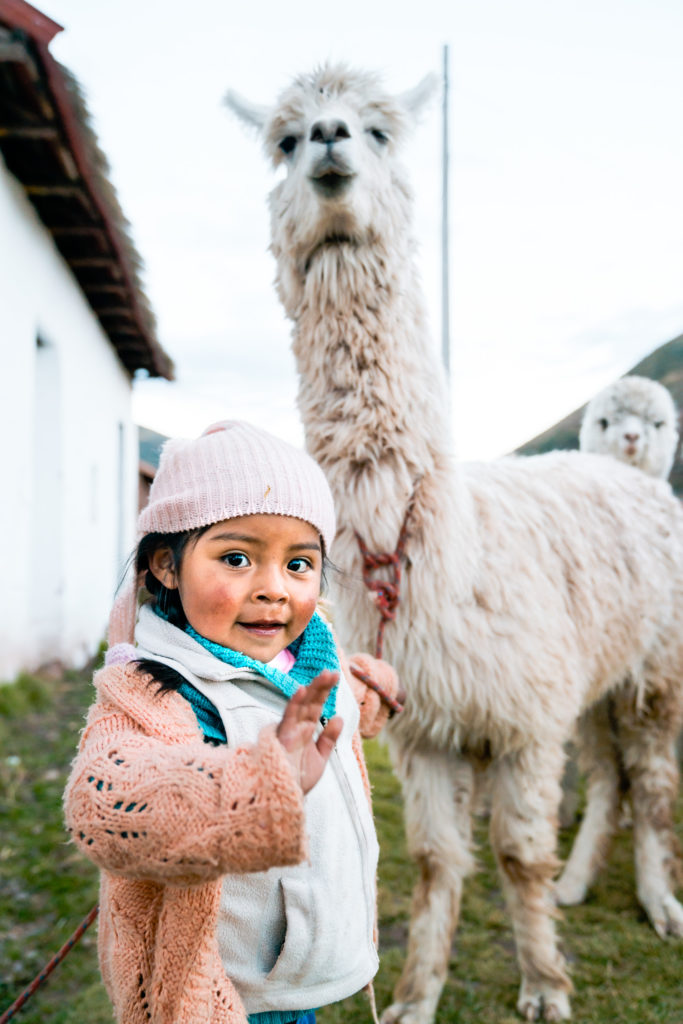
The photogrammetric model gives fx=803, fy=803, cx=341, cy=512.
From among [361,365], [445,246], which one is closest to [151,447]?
[361,365]

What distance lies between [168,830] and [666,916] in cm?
291

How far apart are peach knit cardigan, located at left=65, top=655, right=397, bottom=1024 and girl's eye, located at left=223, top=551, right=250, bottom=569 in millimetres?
209

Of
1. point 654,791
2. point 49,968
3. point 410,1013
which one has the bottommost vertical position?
point 410,1013

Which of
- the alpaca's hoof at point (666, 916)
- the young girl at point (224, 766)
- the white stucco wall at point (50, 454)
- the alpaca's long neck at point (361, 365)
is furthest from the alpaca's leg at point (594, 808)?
the white stucco wall at point (50, 454)

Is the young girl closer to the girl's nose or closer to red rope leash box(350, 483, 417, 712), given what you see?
the girl's nose

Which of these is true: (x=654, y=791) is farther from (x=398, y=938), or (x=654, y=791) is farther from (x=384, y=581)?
(x=384, y=581)

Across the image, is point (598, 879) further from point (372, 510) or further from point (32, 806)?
point (32, 806)

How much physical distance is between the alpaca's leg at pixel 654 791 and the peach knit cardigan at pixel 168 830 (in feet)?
8.58

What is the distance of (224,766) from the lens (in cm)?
88

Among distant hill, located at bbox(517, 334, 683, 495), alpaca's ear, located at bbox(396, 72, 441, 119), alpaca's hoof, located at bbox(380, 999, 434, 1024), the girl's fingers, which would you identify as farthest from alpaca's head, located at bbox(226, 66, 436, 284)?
distant hill, located at bbox(517, 334, 683, 495)

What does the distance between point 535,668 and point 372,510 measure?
2.25 feet

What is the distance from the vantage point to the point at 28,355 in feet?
19.3

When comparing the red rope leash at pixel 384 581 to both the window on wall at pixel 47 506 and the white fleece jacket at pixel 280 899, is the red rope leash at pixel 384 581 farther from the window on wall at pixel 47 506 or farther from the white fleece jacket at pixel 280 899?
the window on wall at pixel 47 506

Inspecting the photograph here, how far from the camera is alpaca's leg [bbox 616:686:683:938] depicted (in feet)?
10.4
